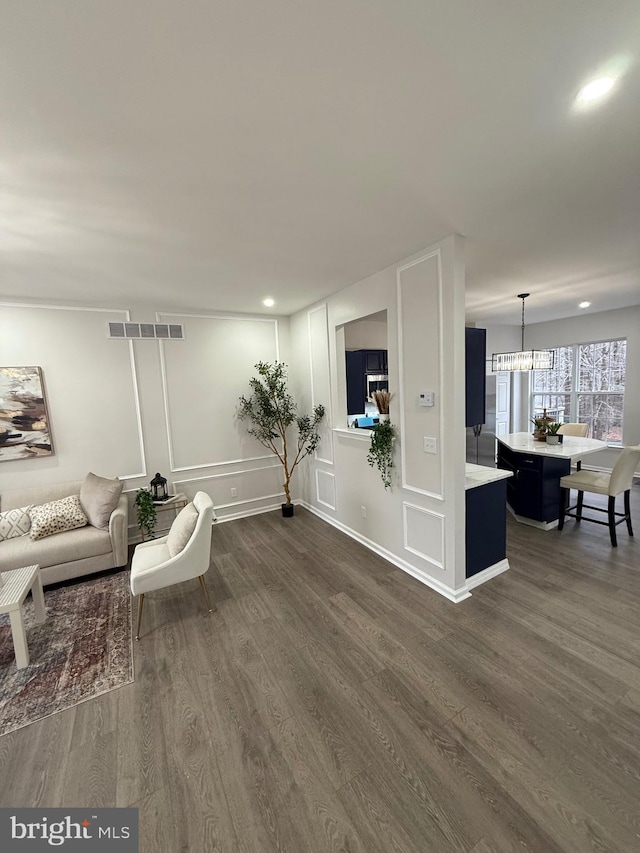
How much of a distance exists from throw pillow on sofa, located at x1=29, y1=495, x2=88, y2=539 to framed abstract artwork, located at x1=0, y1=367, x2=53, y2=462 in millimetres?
667

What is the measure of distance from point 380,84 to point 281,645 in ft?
9.85

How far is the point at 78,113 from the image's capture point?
1325mm

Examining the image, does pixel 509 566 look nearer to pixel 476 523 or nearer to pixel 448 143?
pixel 476 523

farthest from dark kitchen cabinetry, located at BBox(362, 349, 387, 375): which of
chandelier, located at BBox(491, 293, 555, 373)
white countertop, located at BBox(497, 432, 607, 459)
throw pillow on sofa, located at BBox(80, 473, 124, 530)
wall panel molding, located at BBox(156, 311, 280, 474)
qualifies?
throw pillow on sofa, located at BBox(80, 473, 124, 530)

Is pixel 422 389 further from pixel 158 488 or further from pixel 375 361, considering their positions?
pixel 158 488

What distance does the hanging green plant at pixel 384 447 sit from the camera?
3252mm

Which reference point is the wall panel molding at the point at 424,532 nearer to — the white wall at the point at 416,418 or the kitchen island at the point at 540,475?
the white wall at the point at 416,418

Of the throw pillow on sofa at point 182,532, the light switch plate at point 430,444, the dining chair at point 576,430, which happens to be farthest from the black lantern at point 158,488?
the dining chair at point 576,430

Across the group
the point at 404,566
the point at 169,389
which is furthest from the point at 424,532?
the point at 169,389

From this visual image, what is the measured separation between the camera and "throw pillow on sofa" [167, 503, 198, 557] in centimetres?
267

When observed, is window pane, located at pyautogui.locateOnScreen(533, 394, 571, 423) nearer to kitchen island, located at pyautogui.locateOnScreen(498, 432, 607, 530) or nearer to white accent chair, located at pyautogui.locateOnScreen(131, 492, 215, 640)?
kitchen island, located at pyautogui.locateOnScreen(498, 432, 607, 530)

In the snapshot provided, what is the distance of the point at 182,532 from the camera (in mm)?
2709

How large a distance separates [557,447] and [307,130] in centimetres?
412

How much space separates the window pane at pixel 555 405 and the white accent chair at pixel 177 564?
669 cm
